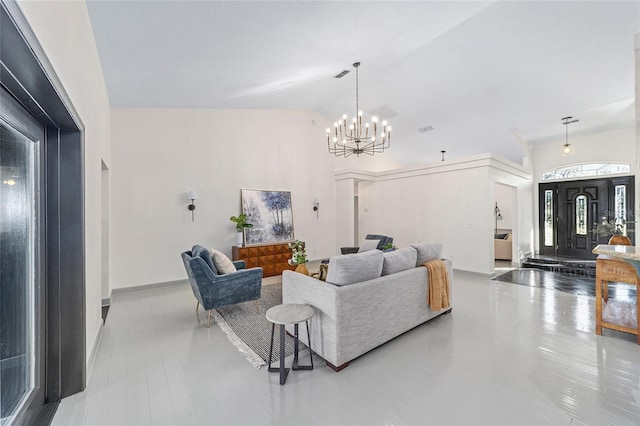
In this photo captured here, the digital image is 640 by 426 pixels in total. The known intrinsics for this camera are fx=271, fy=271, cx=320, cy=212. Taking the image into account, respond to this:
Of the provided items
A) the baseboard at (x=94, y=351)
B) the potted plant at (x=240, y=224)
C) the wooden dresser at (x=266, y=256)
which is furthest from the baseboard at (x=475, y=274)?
the baseboard at (x=94, y=351)

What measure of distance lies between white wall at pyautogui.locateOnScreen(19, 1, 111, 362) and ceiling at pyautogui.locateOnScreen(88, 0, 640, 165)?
26 cm

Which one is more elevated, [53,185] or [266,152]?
[266,152]

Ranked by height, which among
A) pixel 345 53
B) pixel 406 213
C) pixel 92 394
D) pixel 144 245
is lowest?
pixel 92 394

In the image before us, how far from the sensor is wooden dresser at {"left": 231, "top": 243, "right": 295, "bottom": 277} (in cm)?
550

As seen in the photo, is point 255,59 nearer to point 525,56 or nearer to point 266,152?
point 266,152

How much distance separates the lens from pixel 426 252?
3.38m

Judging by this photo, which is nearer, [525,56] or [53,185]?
[53,185]

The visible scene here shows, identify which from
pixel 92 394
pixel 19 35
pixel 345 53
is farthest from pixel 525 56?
pixel 92 394

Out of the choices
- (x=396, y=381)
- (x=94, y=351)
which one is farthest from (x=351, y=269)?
(x=94, y=351)

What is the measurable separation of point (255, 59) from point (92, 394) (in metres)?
3.68

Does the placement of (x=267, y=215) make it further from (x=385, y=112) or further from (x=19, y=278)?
(x=19, y=278)

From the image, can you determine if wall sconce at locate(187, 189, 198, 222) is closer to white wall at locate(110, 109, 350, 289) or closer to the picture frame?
white wall at locate(110, 109, 350, 289)

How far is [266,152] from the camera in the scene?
633cm

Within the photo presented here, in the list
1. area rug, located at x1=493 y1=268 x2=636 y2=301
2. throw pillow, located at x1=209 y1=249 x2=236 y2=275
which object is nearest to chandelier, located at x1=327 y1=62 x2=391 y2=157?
throw pillow, located at x1=209 y1=249 x2=236 y2=275
